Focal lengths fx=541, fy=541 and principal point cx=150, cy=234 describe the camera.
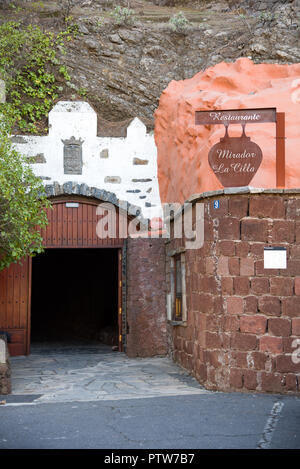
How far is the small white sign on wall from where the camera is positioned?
5984mm

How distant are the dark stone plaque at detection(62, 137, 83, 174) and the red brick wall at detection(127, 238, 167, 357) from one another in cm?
165

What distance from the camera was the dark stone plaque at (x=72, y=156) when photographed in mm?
9758

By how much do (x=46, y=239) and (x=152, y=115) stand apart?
146 inches

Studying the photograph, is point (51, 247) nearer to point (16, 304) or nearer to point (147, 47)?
point (16, 304)

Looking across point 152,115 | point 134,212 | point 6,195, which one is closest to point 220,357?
point 6,195

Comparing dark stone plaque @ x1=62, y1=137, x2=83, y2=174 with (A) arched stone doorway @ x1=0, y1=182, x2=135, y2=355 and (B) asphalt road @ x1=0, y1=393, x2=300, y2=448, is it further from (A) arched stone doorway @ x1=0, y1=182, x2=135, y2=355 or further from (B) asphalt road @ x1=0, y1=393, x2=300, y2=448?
(B) asphalt road @ x1=0, y1=393, x2=300, y2=448

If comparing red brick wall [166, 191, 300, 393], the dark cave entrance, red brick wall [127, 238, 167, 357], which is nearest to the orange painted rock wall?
red brick wall [127, 238, 167, 357]

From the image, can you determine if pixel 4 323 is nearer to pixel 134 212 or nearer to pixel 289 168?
pixel 134 212

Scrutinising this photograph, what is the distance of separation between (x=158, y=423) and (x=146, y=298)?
482 centimetres

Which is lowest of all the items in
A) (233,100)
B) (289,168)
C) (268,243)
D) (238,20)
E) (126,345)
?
(126,345)

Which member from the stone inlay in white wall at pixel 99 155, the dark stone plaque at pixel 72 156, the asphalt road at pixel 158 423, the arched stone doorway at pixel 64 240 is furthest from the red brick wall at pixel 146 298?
the asphalt road at pixel 158 423

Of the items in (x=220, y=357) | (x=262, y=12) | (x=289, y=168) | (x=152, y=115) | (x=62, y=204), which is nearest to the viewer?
(x=220, y=357)

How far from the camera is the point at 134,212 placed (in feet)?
32.3
